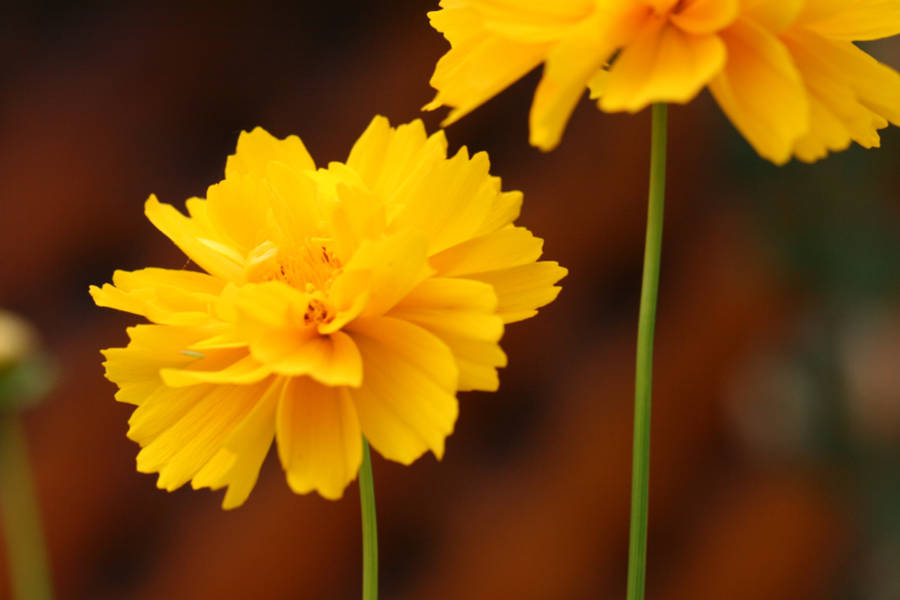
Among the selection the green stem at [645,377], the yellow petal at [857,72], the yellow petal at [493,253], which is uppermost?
the yellow petal at [857,72]

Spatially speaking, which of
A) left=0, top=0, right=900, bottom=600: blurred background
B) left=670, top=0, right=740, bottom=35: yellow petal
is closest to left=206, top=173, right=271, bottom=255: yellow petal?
left=670, top=0, right=740, bottom=35: yellow petal

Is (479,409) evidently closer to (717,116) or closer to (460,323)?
(717,116)

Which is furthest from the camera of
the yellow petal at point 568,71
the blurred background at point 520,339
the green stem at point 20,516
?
the blurred background at point 520,339

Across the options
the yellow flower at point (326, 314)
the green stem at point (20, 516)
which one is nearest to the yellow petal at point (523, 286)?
the yellow flower at point (326, 314)

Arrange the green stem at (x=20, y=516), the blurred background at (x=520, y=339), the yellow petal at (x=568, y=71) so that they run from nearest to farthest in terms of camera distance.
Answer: the yellow petal at (x=568, y=71) < the green stem at (x=20, y=516) < the blurred background at (x=520, y=339)

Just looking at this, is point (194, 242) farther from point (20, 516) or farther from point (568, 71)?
point (20, 516)

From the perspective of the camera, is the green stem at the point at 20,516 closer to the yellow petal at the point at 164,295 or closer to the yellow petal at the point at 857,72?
the yellow petal at the point at 164,295

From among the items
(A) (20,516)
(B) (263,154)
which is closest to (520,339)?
(A) (20,516)

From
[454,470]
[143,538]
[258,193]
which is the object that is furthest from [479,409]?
[258,193]
